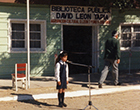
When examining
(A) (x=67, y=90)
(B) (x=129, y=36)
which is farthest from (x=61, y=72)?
(B) (x=129, y=36)

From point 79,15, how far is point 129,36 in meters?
3.05

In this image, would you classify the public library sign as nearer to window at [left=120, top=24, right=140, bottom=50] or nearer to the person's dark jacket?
window at [left=120, top=24, right=140, bottom=50]

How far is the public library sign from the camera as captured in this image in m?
12.1

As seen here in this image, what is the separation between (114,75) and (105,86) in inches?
20.3

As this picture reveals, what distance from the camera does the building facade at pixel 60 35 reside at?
1161 centimetres

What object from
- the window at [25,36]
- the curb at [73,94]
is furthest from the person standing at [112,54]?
the window at [25,36]

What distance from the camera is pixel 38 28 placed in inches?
480

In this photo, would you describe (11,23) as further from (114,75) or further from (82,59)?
(114,75)

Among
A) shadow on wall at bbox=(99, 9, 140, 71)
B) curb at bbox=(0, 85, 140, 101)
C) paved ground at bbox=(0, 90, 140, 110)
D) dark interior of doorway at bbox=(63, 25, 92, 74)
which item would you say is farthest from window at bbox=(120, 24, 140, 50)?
paved ground at bbox=(0, 90, 140, 110)

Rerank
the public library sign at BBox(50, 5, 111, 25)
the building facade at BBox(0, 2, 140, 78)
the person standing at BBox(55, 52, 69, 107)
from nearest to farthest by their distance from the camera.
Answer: the person standing at BBox(55, 52, 69, 107), the building facade at BBox(0, 2, 140, 78), the public library sign at BBox(50, 5, 111, 25)

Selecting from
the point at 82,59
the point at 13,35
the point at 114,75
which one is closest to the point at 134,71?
the point at 82,59

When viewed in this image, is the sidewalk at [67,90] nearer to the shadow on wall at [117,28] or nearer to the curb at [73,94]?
the curb at [73,94]

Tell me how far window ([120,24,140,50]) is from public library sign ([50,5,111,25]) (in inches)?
45.7

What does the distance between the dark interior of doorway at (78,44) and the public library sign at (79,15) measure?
58 cm
